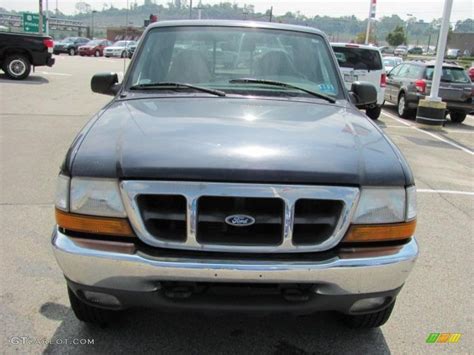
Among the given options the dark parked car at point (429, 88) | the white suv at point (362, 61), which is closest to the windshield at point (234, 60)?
the white suv at point (362, 61)

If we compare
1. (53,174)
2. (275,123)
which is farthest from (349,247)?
(53,174)

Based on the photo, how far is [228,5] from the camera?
241 feet

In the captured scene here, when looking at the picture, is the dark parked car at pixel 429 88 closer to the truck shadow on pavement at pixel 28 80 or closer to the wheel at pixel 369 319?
the truck shadow on pavement at pixel 28 80

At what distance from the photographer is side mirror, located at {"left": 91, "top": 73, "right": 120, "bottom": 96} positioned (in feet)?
13.9

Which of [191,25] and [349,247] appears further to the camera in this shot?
[191,25]

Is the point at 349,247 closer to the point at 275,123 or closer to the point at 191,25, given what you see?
the point at 275,123

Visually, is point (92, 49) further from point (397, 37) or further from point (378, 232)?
point (397, 37)

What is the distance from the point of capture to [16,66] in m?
16.6

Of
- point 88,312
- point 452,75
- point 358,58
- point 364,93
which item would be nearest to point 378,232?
point 88,312

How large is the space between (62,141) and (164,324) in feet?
19.4

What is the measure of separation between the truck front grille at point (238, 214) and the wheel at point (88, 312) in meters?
0.75

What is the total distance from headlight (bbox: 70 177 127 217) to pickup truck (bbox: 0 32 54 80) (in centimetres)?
1553

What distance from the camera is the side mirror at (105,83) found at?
13.9ft

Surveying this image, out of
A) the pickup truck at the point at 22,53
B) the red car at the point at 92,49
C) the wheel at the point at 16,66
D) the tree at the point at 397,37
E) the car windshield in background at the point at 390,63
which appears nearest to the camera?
the pickup truck at the point at 22,53
